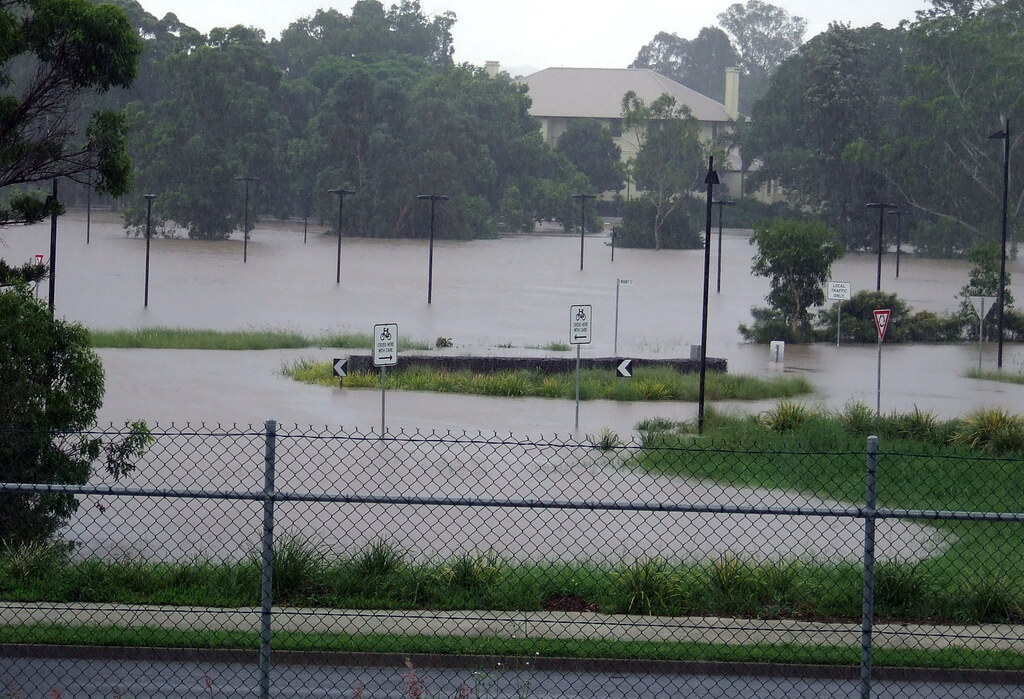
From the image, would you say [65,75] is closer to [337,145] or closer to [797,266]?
[797,266]

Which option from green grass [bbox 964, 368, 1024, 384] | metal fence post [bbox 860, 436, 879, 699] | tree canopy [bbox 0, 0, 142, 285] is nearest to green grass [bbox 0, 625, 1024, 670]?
metal fence post [bbox 860, 436, 879, 699]

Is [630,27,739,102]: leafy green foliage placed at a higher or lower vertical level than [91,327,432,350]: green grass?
higher

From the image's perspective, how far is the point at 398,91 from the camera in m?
96.1

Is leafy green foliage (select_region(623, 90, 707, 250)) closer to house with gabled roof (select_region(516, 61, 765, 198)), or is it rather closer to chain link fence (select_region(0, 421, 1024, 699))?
house with gabled roof (select_region(516, 61, 765, 198))

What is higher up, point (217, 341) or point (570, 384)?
point (217, 341)

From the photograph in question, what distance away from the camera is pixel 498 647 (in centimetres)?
Result: 797

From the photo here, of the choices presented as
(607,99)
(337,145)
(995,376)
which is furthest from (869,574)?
(607,99)

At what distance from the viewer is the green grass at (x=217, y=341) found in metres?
38.4

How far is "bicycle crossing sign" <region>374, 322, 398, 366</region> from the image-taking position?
2292 cm

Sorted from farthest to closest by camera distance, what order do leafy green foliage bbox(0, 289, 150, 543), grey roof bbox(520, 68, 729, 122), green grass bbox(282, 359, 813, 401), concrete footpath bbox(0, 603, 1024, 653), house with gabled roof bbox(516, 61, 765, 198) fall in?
grey roof bbox(520, 68, 729, 122) → house with gabled roof bbox(516, 61, 765, 198) → green grass bbox(282, 359, 813, 401) → leafy green foliage bbox(0, 289, 150, 543) → concrete footpath bbox(0, 603, 1024, 653)

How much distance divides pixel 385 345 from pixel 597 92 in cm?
10890

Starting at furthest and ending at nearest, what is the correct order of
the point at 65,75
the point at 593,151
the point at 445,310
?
the point at 593,151 → the point at 445,310 → the point at 65,75

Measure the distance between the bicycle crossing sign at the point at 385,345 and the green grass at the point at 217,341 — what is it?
13.5m

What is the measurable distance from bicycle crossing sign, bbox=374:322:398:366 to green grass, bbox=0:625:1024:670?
14853 mm
